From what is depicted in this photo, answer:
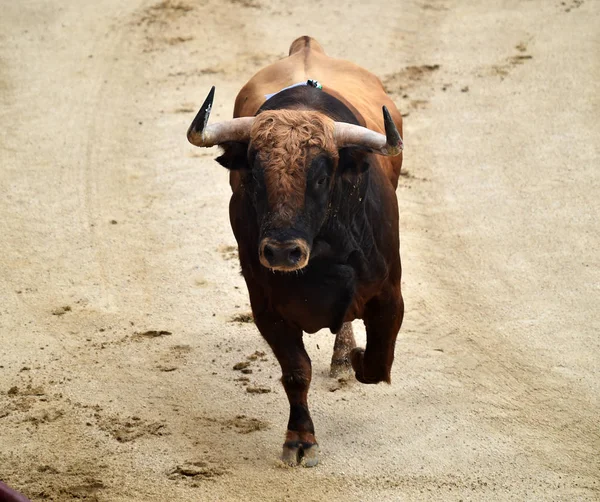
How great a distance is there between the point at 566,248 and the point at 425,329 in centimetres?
172

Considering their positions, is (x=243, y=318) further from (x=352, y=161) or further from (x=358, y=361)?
(x=352, y=161)

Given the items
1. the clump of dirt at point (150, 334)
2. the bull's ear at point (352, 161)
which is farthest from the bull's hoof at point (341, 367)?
the bull's ear at point (352, 161)

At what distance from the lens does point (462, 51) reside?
39.0 feet

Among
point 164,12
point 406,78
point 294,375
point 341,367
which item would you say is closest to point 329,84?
point 341,367

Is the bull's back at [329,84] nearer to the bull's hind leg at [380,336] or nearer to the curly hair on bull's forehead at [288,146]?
the bull's hind leg at [380,336]

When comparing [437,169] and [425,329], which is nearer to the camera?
[425,329]

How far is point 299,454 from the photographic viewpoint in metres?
5.68

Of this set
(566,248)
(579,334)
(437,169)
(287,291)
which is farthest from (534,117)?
(287,291)

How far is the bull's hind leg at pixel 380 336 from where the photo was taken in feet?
19.2

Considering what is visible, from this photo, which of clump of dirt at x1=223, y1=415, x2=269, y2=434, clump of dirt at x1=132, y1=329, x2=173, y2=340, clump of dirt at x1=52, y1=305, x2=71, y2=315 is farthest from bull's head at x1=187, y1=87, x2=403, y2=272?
clump of dirt at x1=52, y1=305, x2=71, y2=315

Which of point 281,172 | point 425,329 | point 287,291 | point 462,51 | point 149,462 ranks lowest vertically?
point 149,462

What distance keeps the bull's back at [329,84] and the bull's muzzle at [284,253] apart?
1566 millimetres

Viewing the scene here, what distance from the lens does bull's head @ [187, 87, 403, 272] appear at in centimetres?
476

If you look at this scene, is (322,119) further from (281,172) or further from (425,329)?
(425,329)
